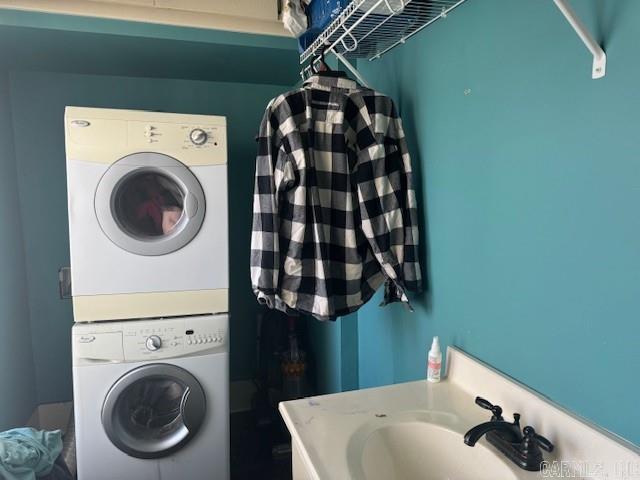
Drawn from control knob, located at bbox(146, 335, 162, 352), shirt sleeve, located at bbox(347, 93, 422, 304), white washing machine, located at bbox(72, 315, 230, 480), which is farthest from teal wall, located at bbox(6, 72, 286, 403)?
shirt sleeve, located at bbox(347, 93, 422, 304)

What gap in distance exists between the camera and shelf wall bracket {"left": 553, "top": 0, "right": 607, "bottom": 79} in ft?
2.60

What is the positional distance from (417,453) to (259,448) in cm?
159

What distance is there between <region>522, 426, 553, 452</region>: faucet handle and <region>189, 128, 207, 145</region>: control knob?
1594mm

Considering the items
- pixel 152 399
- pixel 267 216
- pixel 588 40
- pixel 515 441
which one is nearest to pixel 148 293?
pixel 152 399

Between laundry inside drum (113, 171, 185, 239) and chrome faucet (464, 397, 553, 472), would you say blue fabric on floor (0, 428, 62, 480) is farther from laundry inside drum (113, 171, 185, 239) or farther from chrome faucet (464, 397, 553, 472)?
chrome faucet (464, 397, 553, 472)

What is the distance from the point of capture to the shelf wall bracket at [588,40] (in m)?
→ 0.79

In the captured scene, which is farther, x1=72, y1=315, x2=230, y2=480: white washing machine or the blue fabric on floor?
x1=72, y1=315, x2=230, y2=480: white washing machine

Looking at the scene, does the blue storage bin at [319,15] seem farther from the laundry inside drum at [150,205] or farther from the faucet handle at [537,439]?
the faucet handle at [537,439]

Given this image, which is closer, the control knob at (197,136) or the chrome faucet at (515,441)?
the chrome faucet at (515,441)

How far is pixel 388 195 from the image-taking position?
144 cm

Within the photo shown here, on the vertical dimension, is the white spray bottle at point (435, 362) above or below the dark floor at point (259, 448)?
above

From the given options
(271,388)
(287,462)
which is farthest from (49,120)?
(287,462)

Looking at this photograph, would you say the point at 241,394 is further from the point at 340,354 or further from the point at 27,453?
the point at 27,453

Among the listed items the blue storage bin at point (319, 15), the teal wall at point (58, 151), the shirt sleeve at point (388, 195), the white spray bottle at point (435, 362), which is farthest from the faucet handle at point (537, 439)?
the teal wall at point (58, 151)
